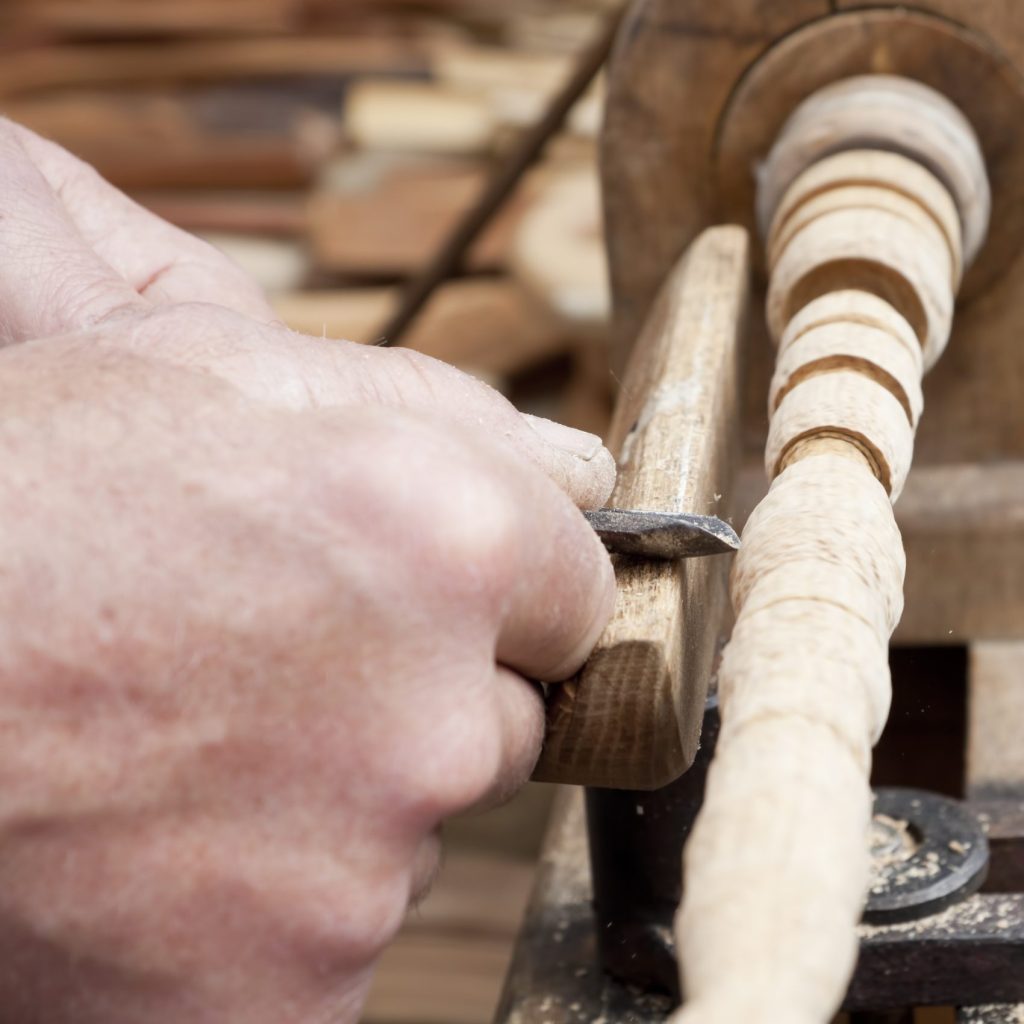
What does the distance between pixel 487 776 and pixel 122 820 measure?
0.14m

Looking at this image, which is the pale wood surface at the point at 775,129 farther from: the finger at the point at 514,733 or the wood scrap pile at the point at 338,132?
the wood scrap pile at the point at 338,132

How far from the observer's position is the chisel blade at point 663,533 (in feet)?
2.25

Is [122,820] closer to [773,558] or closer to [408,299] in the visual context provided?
[773,558]

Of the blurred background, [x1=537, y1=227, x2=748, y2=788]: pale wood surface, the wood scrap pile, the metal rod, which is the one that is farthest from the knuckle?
the wood scrap pile

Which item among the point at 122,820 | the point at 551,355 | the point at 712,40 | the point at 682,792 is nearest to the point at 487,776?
the point at 122,820

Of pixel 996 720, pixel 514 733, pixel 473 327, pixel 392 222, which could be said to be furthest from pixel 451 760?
pixel 392 222

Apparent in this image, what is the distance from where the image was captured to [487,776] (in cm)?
56

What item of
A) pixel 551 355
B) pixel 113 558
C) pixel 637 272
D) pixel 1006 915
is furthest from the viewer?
pixel 551 355

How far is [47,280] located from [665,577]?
1.18 feet

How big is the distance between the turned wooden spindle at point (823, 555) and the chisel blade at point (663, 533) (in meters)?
0.02

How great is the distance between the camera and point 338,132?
11.1ft

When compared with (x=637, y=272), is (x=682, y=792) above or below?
below

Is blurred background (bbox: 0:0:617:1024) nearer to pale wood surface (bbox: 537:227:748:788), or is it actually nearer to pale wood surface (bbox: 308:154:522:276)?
pale wood surface (bbox: 308:154:522:276)

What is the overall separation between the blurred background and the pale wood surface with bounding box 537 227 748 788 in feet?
4.13
